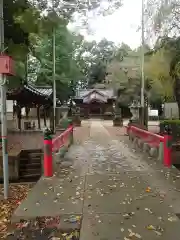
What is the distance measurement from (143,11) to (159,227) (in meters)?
15.4

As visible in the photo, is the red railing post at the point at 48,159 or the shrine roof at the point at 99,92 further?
the shrine roof at the point at 99,92

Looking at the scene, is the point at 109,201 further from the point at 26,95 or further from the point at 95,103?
the point at 95,103

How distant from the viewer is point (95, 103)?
45750 mm

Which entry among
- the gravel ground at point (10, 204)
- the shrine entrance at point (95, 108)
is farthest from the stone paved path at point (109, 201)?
the shrine entrance at point (95, 108)

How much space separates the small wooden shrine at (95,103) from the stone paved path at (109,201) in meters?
36.3

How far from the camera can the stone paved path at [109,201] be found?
4.25 metres

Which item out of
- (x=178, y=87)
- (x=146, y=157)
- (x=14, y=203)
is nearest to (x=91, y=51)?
(x=178, y=87)

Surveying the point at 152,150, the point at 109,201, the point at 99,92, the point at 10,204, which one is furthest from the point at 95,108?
the point at 109,201

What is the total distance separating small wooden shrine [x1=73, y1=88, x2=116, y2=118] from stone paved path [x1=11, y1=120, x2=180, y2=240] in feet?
119

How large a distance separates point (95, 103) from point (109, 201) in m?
40.6

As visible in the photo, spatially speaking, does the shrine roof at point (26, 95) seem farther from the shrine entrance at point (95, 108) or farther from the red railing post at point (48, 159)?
the shrine entrance at point (95, 108)

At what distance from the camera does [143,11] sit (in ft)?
54.9

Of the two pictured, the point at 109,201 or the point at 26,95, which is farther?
the point at 26,95

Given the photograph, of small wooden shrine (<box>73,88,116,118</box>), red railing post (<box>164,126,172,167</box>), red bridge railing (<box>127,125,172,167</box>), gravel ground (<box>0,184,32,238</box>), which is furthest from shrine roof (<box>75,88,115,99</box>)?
gravel ground (<box>0,184,32,238</box>)
